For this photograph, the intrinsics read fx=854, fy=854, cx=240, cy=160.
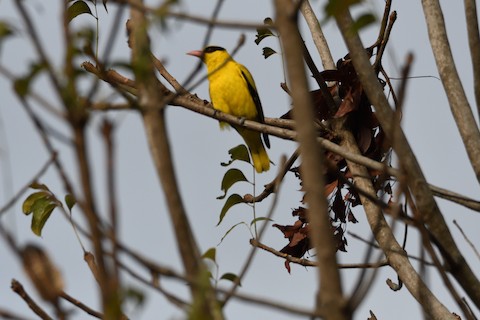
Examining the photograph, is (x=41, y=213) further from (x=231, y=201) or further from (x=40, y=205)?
(x=231, y=201)

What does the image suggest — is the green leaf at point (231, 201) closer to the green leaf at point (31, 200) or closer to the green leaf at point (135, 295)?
the green leaf at point (31, 200)

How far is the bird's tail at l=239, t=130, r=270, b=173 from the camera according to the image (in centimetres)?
688

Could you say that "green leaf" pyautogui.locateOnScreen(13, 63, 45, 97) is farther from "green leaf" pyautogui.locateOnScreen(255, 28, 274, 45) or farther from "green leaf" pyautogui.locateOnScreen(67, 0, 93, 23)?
"green leaf" pyautogui.locateOnScreen(255, 28, 274, 45)

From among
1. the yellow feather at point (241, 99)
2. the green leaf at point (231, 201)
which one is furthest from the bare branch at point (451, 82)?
the yellow feather at point (241, 99)

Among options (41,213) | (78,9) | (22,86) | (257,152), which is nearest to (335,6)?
(22,86)

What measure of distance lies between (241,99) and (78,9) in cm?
323

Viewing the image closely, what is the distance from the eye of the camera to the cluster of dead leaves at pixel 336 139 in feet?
10.8

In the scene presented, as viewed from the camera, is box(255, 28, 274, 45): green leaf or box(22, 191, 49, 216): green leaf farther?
box(255, 28, 274, 45): green leaf

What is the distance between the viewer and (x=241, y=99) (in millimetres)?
6652

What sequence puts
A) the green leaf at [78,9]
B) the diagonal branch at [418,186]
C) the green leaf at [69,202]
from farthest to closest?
the green leaf at [78,9] → the green leaf at [69,202] → the diagonal branch at [418,186]

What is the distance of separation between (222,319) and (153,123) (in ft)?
1.01

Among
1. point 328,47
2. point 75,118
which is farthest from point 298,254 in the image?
point 75,118

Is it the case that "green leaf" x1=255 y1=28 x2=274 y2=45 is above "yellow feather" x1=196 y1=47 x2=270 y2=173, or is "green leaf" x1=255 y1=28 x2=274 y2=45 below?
below

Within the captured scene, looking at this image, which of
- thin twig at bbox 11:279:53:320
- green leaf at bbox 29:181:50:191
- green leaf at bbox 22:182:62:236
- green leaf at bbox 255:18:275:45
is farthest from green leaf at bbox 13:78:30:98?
green leaf at bbox 255:18:275:45
